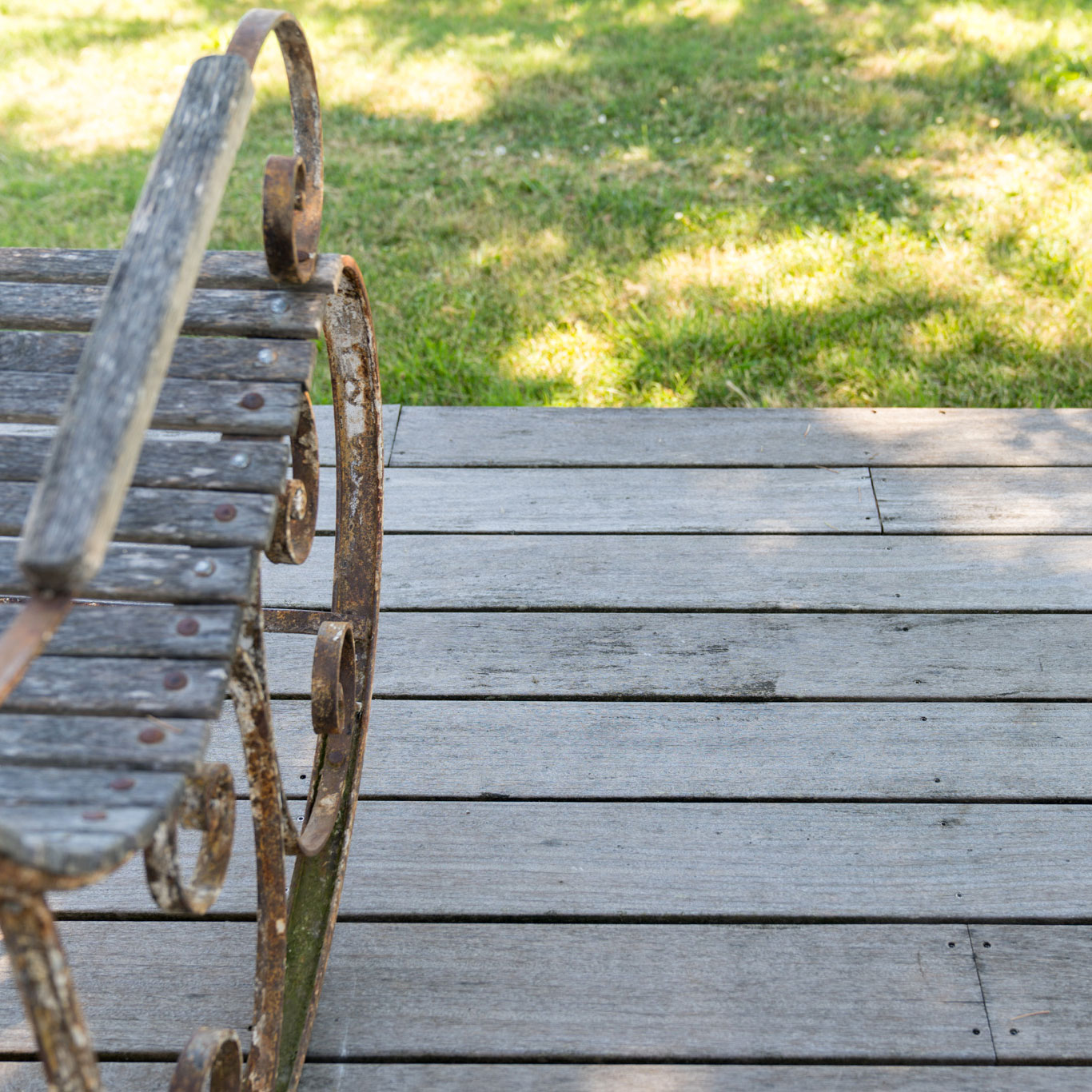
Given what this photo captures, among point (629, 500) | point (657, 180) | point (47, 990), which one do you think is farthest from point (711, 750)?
point (657, 180)

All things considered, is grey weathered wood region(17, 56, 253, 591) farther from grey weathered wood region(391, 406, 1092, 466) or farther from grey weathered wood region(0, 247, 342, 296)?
grey weathered wood region(391, 406, 1092, 466)

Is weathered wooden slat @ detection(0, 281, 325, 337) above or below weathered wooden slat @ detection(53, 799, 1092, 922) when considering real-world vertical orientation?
above

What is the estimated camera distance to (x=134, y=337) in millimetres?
782

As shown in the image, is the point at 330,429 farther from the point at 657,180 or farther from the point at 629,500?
the point at 657,180

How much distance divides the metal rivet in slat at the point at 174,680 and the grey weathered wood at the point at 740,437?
4.37ft

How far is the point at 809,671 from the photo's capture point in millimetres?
1743

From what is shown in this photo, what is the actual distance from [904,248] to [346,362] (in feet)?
6.70

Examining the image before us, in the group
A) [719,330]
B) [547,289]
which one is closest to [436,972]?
[719,330]

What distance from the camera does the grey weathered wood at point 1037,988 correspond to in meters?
1.27

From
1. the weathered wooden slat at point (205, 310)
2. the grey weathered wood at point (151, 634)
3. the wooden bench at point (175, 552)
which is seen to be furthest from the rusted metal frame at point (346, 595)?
the grey weathered wood at point (151, 634)

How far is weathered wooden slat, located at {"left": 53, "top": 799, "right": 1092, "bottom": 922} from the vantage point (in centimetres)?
142

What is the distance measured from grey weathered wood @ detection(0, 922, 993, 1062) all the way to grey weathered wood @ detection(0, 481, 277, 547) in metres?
0.65

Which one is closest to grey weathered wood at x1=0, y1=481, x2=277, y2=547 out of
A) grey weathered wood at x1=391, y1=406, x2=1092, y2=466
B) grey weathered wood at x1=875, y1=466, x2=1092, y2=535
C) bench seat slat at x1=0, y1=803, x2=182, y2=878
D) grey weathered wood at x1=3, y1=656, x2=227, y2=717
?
grey weathered wood at x1=3, y1=656, x2=227, y2=717

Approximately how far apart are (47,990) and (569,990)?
0.78m
